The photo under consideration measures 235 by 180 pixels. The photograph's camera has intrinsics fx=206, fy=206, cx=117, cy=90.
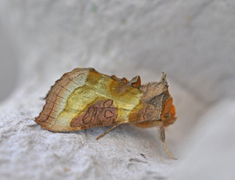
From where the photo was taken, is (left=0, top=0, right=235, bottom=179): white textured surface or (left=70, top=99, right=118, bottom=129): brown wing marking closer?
(left=0, top=0, right=235, bottom=179): white textured surface

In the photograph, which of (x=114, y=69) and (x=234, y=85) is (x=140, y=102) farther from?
(x=234, y=85)

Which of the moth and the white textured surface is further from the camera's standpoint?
the moth

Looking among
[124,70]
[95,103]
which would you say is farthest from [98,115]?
[124,70]

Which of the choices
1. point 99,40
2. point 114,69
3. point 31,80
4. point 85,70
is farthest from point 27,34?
point 85,70

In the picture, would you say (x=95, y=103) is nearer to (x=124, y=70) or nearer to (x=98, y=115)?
(x=98, y=115)

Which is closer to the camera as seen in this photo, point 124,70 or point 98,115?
point 98,115
